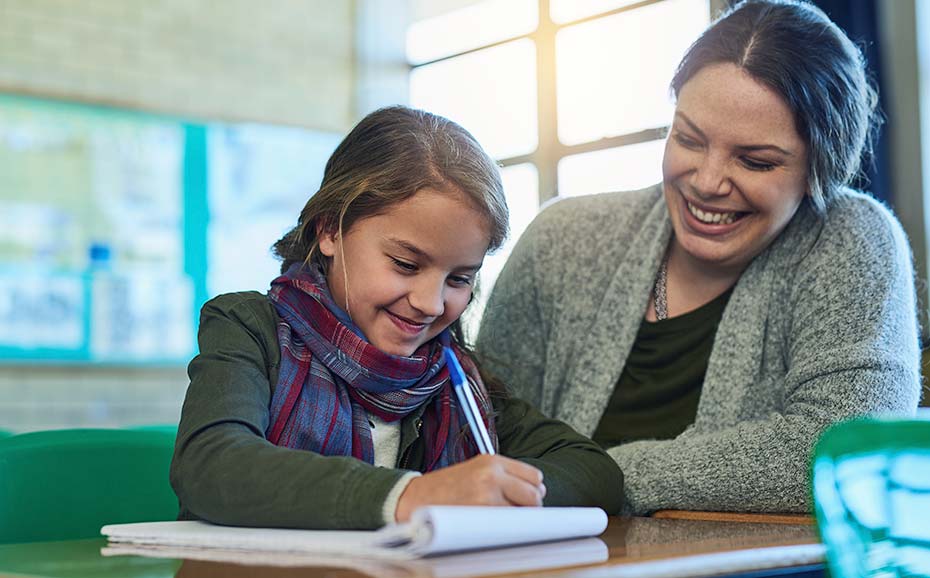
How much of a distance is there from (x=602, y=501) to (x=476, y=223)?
1.11ft

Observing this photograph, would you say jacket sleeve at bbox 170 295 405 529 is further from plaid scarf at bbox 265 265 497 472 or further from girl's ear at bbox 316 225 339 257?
girl's ear at bbox 316 225 339 257

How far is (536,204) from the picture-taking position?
5352 millimetres

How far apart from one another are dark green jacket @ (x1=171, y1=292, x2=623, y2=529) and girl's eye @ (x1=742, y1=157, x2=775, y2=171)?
472 mm

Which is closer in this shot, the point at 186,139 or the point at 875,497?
the point at 875,497

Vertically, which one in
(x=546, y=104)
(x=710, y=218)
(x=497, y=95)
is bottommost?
(x=710, y=218)

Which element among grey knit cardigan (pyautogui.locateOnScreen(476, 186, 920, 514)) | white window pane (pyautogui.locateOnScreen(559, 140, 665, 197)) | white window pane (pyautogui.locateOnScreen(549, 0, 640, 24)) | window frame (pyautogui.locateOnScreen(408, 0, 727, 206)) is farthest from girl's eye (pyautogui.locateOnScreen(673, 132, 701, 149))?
white window pane (pyautogui.locateOnScreen(549, 0, 640, 24))

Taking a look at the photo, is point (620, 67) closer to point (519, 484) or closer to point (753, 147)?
point (753, 147)

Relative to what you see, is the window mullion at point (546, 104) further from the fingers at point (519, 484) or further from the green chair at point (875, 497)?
the green chair at point (875, 497)

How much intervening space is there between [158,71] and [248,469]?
4.65 metres

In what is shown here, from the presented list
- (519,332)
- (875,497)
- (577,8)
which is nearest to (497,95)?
(577,8)

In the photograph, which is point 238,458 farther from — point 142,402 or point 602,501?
point 142,402

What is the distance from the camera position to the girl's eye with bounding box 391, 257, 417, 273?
48.1 inches

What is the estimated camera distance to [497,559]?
71 centimetres

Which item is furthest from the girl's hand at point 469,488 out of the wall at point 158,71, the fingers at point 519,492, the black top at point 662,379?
the wall at point 158,71
